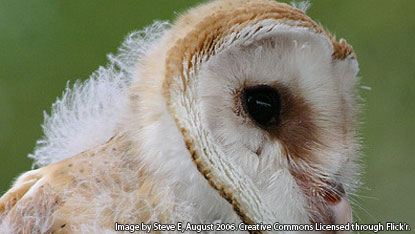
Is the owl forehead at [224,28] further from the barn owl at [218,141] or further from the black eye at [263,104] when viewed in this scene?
the black eye at [263,104]

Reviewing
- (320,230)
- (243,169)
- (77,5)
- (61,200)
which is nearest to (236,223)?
(243,169)

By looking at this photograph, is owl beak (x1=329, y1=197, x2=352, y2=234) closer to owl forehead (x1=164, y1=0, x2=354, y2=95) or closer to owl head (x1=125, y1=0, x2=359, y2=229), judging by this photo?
owl head (x1=125, y1=0, x2=359, y2=229)

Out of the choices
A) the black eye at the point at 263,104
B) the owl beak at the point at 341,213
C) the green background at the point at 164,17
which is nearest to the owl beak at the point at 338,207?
the owl beak at the point at 341,213

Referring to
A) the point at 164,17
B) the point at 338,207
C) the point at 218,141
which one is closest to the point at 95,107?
the point at 218,141

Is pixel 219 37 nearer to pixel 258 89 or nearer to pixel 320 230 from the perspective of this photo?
pixel 258 89

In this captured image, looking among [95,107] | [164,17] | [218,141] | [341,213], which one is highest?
[164,17]

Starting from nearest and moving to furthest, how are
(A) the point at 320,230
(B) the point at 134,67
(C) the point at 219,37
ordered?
(C) the point at 219,37, (A) the point at 320,230, (B) the point at 134,67

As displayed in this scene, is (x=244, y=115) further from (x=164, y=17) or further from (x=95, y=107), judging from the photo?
(x=164, y=17)
